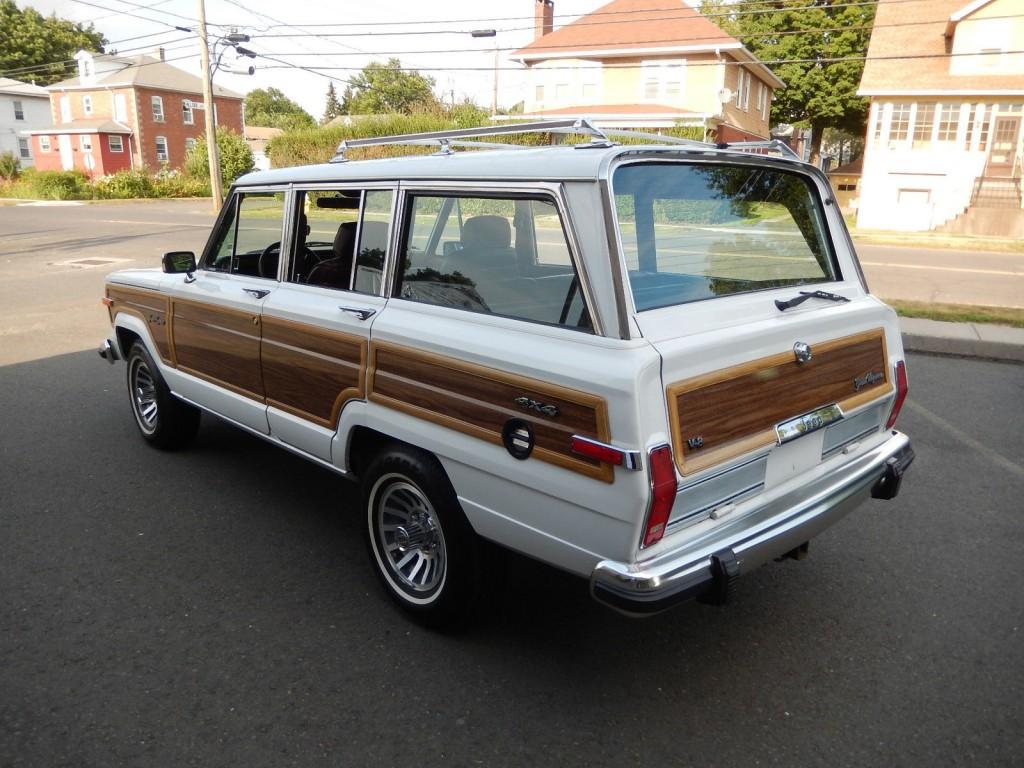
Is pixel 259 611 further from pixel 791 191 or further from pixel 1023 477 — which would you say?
pixel 1023 477

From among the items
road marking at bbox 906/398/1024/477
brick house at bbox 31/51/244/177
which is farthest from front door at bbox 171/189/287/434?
brick house at bbox 31/51/244/177

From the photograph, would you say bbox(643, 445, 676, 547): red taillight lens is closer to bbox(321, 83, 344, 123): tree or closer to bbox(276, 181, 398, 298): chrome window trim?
bbox(276, 181, 398, 298): chrome window trim

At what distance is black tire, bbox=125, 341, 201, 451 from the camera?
17.6 ft

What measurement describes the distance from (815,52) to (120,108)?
47469 millimetres

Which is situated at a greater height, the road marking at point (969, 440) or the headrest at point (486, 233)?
the headrest at point (486, 233)

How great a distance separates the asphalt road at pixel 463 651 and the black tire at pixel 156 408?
0.58m

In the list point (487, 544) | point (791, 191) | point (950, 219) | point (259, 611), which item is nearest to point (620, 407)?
point (487, 544)

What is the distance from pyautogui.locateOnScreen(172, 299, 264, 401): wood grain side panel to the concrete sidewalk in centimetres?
708

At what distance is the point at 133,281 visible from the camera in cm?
544

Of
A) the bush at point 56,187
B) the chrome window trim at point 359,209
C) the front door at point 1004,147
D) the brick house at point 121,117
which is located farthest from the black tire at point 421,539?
the brick house at point 121,117

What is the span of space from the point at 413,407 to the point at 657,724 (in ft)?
4.98

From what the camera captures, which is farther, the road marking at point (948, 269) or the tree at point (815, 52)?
the tree at point (815, 52)

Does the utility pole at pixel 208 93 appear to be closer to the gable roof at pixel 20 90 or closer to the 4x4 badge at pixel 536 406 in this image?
the 4x4 badge at pixel 536 406

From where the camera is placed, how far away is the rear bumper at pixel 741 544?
2588mm
